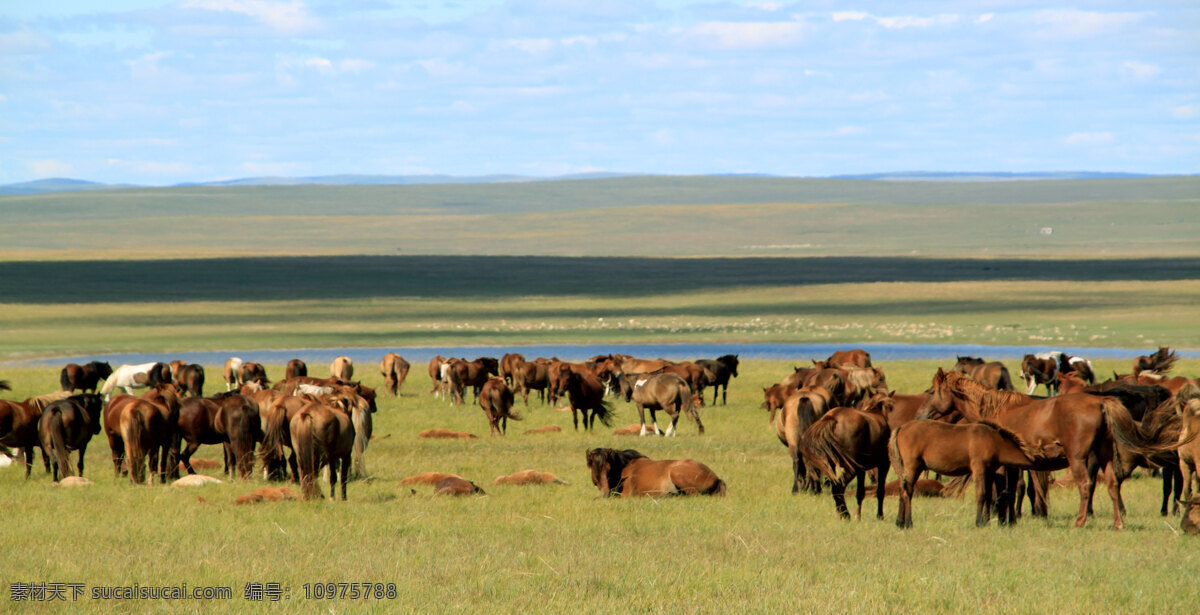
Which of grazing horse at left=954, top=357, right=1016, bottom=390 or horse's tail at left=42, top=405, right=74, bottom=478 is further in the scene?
grazing horse at left=954, top=357, right=1016, bottom=390

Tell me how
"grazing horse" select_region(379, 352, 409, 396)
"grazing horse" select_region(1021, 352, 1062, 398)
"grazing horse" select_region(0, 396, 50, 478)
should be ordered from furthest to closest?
1. "grazing horse" select_region(379, 352, 409, 396)
2. "grazing horse" select_region(1021, 352, 1062, 398)
3. "grazing horse" select_region(0, 396, 50, 478)

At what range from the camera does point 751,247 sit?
122 metres

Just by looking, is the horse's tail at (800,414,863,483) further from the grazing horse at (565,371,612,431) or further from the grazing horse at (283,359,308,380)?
the grazing horse at (283,359,308,380)

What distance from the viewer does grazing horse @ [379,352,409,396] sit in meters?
30.1

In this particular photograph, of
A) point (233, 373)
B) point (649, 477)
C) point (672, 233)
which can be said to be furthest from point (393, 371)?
point (672, 233)

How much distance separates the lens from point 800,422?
49.2ft

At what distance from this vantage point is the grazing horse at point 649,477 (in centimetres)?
1445

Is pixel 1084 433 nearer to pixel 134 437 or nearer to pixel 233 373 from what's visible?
pixel 134 437

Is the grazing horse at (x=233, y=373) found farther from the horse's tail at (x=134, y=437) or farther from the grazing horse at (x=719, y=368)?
the horse's tail at (x=134, y=437)

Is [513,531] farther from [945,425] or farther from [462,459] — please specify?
[462,459]

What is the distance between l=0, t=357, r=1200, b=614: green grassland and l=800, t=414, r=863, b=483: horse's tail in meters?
0.59

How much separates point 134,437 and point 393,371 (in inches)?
580

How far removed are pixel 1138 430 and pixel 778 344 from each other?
3984 centimetres

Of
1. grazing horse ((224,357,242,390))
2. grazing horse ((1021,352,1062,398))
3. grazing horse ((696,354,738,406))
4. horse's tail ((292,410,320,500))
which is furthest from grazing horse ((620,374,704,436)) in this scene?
grazing horse ((224,357,242,390))
